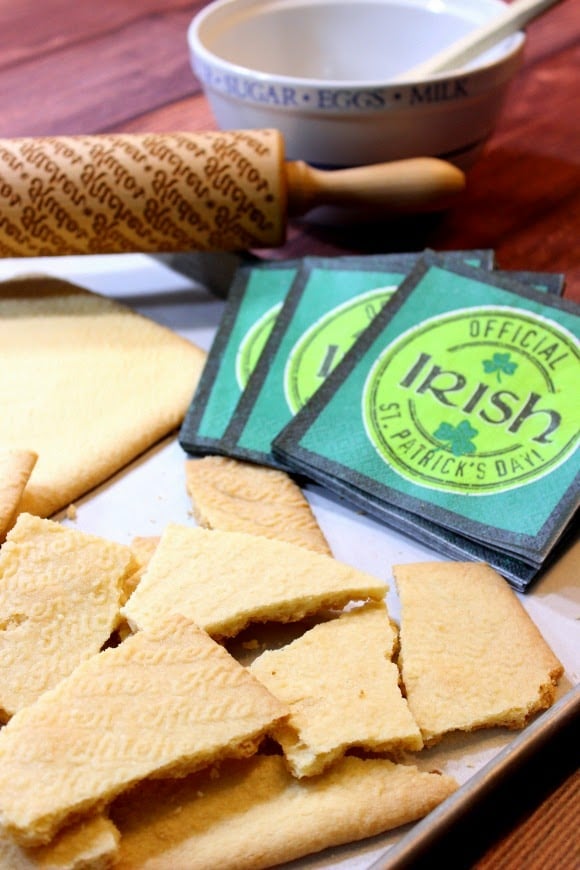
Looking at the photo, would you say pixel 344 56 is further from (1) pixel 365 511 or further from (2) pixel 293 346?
(1) pixel 365 511

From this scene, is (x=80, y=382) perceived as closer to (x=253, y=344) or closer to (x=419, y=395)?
(x=253, y=344)

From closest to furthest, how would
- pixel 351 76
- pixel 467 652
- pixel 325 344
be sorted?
pixel 467 652, pixel 325 344, pixel 351 76

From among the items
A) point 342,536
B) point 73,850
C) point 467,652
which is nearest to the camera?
point 73,850

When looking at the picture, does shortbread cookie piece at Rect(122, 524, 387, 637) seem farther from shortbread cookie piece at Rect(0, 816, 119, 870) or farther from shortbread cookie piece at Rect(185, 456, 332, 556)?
shortbread cookie piece at Rect(0, 816, 119, 870)

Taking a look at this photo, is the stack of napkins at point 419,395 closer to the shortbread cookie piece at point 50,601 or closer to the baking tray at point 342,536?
the baking tray at point 342,536

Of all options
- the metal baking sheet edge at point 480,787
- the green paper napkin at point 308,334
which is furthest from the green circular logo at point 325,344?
the metal baking sheet edge at point 480,787

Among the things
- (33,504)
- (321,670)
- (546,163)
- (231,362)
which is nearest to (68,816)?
(321,670)

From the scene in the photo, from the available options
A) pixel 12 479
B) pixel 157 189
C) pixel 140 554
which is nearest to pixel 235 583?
pixel 140 554

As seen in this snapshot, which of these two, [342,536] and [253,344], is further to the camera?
[253,344]
